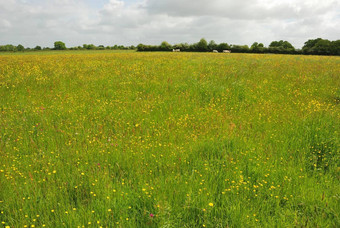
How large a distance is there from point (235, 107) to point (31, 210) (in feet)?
19.3

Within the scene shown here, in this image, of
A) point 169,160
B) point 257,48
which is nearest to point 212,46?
point 257,48

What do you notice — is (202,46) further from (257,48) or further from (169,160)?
(169,160)

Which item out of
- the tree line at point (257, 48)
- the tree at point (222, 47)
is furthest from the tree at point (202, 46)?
the tree at point (222, 47)

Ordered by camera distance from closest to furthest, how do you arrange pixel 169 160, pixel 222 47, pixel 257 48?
pixel 169 160
pixel 257 48
pixel 222 47

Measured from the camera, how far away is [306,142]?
4684mm

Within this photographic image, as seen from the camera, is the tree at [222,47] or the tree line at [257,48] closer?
the tree line at [257,48]

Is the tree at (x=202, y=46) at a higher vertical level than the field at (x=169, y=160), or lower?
higher

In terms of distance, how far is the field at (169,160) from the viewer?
2.76 meters

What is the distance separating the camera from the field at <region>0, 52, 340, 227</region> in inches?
109

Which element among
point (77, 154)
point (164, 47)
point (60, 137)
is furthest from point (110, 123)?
point (164, 47)

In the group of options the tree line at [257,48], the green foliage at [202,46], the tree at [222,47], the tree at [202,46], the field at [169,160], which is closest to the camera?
the field at [169,160]

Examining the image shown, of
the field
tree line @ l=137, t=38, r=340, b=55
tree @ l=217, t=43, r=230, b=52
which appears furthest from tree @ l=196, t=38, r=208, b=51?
the field

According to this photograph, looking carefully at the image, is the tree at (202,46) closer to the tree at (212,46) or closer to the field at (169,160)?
the tree at (212,46)

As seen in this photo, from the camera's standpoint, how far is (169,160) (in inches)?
155
